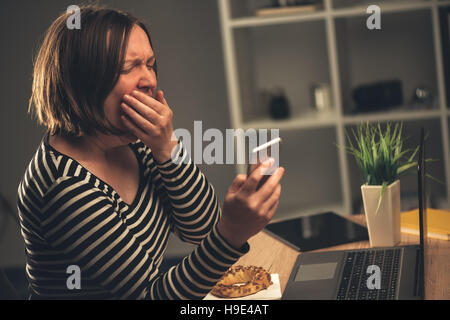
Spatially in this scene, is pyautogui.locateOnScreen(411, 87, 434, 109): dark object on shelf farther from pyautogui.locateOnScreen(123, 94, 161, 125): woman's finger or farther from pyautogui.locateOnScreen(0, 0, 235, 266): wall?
pyautogui.locateOnScreen(123, 94, 161, 125): woman's finger

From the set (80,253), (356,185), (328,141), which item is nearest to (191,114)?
(328,141)

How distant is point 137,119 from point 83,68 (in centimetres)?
15

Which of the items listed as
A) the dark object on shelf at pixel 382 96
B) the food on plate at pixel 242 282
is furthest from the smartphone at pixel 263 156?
the dark object on shelf at pixel 382 96

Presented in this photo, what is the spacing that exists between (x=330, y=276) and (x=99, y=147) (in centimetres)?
56

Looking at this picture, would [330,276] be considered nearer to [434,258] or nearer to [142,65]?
[434,258]

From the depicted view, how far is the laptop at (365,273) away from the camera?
0.99 meters

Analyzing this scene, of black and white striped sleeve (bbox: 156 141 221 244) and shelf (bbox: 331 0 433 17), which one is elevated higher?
shelf (bbox: 331 0 433 17)

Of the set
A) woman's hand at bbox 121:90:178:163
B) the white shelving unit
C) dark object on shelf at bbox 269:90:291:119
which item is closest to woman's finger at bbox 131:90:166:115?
woman's hand at bbox 121:90:178:163

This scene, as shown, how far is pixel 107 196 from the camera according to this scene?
3.48 ft

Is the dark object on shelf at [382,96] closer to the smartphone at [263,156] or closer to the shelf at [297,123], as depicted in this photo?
the shelf at [297,123]

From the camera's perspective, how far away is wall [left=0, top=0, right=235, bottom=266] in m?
2.94

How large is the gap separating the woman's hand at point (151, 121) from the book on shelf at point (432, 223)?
62 centimetres

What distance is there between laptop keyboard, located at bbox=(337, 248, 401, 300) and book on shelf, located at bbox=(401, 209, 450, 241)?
15 centimetres

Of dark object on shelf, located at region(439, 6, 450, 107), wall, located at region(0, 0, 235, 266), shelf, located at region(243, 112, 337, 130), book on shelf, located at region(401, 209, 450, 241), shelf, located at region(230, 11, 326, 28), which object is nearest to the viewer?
book on shelf, located at region(401, 209, 450, 241)
